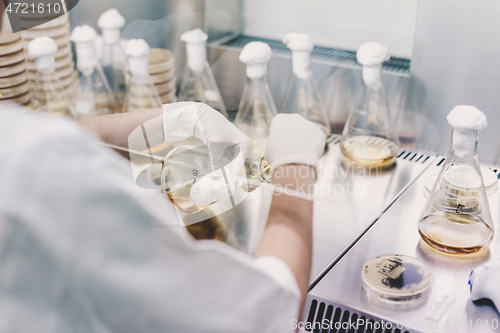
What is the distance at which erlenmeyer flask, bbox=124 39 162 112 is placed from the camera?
52.5 inches

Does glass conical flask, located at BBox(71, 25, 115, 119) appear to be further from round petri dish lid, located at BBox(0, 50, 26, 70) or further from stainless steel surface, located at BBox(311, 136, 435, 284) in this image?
stainless steel surface, located at BBox(311, 136, 435, 284)

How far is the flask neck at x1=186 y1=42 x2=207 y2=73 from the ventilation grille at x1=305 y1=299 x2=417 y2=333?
0.89 meters

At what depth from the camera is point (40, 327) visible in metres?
0.55

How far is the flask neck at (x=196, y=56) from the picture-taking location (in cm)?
143

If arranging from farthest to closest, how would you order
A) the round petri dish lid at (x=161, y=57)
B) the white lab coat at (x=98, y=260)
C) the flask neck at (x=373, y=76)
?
the round petri dish lid at (x=161, y=57) < the flask neck at (x=373, y=76) < the white lab coat at (x=98, y=260)

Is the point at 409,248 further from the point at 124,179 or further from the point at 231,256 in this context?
the point at 124,179

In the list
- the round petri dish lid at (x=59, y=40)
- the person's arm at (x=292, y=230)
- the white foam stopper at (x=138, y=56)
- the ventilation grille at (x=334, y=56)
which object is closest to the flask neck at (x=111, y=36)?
the round petri dish lid at (x=59, y=40)

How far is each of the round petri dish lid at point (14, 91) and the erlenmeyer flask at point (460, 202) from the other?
1243 millimetres

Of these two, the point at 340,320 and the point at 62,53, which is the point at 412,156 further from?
the point at 62,53

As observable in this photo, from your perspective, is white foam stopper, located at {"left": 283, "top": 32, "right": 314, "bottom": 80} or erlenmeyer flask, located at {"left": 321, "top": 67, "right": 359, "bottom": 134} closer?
white foam stopper, located at {"left": 283, "top": 32, "right": 314, "bottom": 80}

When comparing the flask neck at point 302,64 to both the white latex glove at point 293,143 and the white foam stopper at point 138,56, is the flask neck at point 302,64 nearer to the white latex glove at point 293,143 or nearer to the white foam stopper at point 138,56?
the white latex glove at point 293,143

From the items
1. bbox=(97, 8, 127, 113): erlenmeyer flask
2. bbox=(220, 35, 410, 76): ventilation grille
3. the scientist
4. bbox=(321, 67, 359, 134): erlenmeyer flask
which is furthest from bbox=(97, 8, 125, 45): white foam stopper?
the scientist

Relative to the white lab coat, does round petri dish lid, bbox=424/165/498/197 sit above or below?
below

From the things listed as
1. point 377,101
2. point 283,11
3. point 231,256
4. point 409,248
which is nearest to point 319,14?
point 283,11
